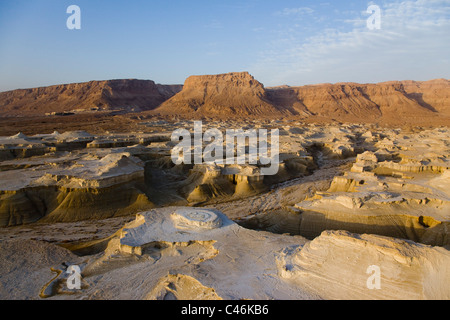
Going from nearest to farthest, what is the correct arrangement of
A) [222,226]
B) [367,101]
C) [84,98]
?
[222,226], [367,101], [84,98]

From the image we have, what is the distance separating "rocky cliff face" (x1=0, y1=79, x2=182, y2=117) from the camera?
140 metres

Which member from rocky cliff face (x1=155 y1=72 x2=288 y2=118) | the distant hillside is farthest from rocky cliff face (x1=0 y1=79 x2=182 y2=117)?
rocky cliff face (x1=155 y1=72 x2=288 y2=118)

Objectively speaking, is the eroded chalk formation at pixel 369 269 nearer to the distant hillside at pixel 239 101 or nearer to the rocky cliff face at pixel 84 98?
the distant hillside at pixel 239 101

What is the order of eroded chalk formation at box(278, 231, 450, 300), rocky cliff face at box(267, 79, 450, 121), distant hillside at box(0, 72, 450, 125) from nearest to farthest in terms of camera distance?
1. eroded chalk formation at box(278, 231, 450, 300)
2. rocky cliff face at box(267, 79, 450, 121)
3. distant hillside at box(0, 72, 450, 125)

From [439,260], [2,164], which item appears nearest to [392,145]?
[439,260]

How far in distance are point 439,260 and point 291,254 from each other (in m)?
6.02

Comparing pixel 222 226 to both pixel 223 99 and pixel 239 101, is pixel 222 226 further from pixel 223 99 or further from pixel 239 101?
pixel 223 99

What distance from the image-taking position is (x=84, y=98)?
14725cm

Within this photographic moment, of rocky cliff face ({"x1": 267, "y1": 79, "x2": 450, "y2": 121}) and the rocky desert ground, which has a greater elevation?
rocky cliff face ({"x1": 267, "y1": 79, "x2": 450, "y2": 121})

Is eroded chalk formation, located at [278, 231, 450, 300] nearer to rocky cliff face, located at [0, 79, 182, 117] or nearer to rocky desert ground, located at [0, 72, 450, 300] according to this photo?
rocky desert ground, located at [0, 72, 450, 300]

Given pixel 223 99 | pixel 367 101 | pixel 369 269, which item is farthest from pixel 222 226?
pixel 367 101

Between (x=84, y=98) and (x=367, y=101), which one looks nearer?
(x=367, y=101)

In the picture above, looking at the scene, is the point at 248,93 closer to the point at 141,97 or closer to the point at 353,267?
the point at 141,97

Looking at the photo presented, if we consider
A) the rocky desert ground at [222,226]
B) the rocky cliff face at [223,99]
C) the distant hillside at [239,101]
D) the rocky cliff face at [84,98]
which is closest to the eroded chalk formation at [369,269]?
the rocky desert ground at [222,226]
